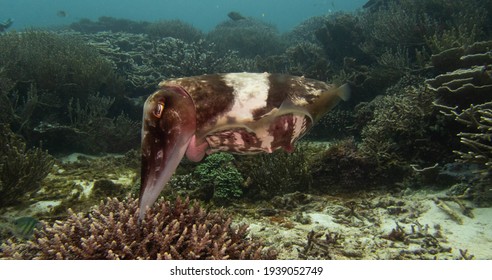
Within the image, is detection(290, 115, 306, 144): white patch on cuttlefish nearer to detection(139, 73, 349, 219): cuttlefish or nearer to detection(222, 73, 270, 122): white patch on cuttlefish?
detection(139, 73, 349, 219): cuttlefish

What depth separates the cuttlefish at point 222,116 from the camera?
1.71m

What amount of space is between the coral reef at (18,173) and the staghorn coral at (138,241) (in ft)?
5.74

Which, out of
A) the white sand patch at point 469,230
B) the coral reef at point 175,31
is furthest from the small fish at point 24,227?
the coral reef at point 175,31

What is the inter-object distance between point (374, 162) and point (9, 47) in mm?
11320

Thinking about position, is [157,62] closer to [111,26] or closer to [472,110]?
[472,110]

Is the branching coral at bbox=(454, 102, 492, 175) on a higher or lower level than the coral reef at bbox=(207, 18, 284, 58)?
lower

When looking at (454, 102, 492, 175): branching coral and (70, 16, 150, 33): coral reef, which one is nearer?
(454, 102, 492, 175): branching coral

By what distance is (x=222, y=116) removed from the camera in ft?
6.26

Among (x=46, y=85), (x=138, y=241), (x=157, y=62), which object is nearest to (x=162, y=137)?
(x=138, y=241)

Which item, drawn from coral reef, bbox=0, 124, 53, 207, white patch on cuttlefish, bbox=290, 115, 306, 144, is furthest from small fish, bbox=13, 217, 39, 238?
white patch on cuttlefish, bbox=290, 115, 306, 144

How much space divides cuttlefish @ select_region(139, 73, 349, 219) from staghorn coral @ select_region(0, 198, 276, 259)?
3.12 ft

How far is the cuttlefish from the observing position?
1.71m

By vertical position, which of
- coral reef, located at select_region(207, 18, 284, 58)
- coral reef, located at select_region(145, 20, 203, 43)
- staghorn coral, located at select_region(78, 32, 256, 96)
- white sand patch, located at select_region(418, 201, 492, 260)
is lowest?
white sand patch, located at select_region(418, 201, 492, 260)
